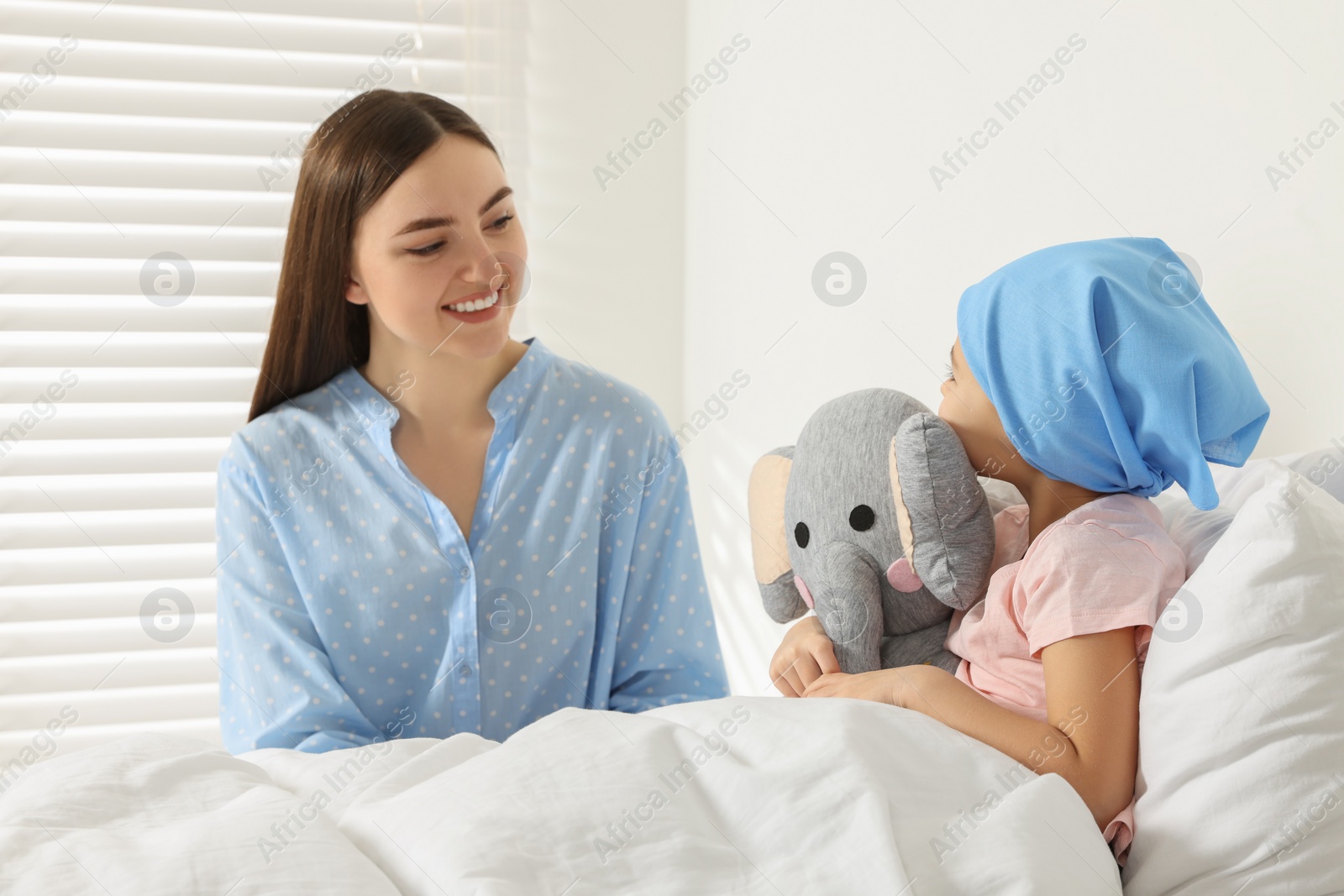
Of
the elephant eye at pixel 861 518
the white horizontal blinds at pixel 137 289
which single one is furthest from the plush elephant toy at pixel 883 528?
the white horizontal blinds at pixel 137 289

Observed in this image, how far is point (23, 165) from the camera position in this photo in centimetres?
210

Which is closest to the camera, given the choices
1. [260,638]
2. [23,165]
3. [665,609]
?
[260,638]

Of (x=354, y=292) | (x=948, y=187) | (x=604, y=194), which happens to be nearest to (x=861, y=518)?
(x=948, y=187)

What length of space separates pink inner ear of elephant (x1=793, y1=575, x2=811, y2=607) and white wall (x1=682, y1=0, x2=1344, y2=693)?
0.50 metres

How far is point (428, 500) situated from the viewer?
4.63ft

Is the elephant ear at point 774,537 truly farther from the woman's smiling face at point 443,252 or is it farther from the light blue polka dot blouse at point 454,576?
the woman's smiling face at point 443,252

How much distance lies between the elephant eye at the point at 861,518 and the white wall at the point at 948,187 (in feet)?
1.38

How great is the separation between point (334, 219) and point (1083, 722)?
3.81 feet

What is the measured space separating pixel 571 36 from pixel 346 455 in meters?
1.27

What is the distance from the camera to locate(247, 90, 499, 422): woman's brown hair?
1387 mm

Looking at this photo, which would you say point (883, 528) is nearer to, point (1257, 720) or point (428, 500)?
point (1257, 720)

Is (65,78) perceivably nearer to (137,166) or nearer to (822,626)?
(137,166)

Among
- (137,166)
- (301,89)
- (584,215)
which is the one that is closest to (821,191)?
(584,215)

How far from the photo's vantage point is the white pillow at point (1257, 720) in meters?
0.73
